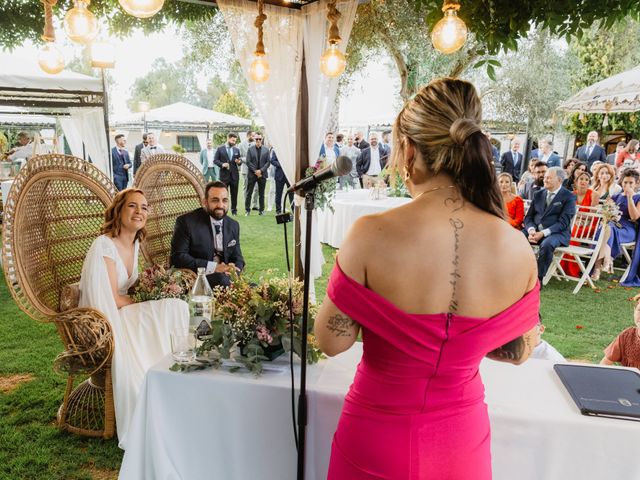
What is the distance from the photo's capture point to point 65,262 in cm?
342

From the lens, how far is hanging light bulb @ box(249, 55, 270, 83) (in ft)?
15.4

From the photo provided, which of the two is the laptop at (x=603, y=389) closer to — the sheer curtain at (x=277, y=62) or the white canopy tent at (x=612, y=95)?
the sheer curtain at (x=277, y=62)

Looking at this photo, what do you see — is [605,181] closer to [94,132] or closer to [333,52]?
[333,52]

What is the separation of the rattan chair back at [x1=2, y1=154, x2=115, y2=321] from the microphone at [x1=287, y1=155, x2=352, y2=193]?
7.40ft

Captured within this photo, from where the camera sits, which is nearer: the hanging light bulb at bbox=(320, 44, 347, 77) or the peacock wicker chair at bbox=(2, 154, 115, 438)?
A: the peacock wicker chair at bbox=(2, 154, 115, 438)

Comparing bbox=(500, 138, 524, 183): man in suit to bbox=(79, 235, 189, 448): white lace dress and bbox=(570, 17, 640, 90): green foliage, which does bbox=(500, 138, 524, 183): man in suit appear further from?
bbox=(79, 235, 189, 448): white lace dress

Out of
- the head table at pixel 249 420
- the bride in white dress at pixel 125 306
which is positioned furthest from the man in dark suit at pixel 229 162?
the head table at pixel 249 420

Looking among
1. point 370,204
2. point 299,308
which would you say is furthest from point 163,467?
point 370,204

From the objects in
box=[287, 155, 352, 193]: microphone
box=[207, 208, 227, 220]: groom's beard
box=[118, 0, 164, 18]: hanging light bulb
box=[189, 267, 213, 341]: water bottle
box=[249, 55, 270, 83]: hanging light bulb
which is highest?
box=[118, 0, 164, 18]: hanging light bulb

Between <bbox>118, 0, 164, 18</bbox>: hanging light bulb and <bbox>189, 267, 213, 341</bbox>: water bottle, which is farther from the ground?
<bbox>118, 0, 164, 18</bbox>: hanging light bulb

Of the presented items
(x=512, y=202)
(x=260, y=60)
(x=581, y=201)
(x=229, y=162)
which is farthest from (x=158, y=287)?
(x=229, y=162)

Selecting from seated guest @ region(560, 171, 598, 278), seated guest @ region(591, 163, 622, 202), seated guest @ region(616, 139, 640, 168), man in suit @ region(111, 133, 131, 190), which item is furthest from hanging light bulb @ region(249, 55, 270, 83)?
man in suit @ region(111, 133, 131, 190)

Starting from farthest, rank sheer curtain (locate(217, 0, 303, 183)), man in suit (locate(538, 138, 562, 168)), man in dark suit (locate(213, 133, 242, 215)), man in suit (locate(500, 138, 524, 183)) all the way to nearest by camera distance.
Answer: man in suit (locate(500, 138, 524, 183)) < man in dark suit (locate(213, 133, 242, 215)) < man in suit (locate(538, 138, 562, 168)) < sheer curtain (locate(217, 0, 303, 183))

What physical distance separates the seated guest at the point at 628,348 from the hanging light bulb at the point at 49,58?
18.6 feet
